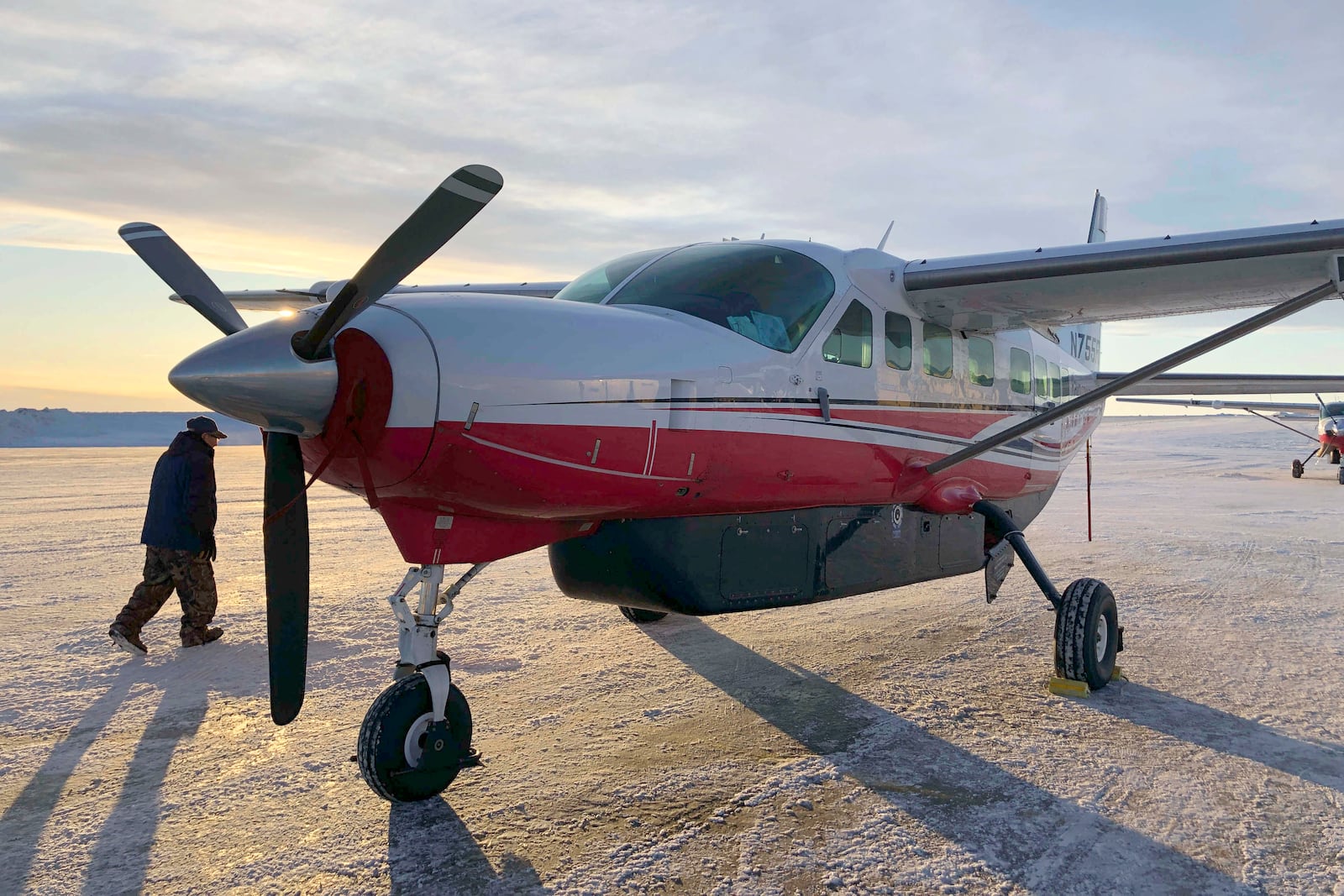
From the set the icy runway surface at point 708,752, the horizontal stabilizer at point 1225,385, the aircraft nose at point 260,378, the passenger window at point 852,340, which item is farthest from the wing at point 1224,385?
the aircraft nose at point 260,378

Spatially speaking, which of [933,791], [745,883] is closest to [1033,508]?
[933,791]

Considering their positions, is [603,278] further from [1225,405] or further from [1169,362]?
[1225,405]

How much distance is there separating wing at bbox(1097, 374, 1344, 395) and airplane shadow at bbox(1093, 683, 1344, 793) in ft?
16.7

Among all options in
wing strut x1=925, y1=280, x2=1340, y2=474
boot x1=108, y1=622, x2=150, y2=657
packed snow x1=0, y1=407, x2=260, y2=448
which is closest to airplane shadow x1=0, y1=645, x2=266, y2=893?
boot x1=108, y1=622, x2=150, y2=657

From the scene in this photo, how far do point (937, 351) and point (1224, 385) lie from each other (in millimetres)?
5711

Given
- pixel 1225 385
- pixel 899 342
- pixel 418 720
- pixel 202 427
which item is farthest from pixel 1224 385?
pixel 202 427

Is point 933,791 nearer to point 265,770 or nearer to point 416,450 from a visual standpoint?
point 416,450

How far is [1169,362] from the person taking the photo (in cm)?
590

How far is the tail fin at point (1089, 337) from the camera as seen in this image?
10.5m

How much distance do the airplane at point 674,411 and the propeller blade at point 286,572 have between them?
0.4 inches

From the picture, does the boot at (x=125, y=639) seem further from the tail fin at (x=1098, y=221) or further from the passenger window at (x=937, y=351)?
the tail fin at (x=1098, y=221)

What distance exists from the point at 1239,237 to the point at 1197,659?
330cm

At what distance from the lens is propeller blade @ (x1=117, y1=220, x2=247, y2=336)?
14.7ft

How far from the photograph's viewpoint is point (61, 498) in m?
19.9
